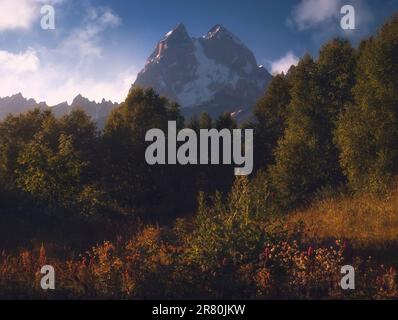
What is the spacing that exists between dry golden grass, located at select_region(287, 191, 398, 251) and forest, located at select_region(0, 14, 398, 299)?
0.21 feet

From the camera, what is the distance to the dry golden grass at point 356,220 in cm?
1148

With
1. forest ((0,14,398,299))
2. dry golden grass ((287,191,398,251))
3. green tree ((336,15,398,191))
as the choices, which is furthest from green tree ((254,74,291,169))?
dry golden grass ((287,191,398,251))

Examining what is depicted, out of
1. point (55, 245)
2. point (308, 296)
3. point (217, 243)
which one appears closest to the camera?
point (308, 296)

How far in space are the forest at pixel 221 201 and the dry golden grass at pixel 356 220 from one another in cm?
6

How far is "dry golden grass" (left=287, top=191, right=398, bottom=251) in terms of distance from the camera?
11.5 meters

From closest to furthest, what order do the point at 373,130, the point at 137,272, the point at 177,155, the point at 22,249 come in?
1. the point at 137,272
2. the point at 22,249
3. the point at 373,130
4. the point at 177,155

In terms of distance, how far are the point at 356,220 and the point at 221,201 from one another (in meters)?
7.61

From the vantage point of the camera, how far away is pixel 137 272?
872cm
